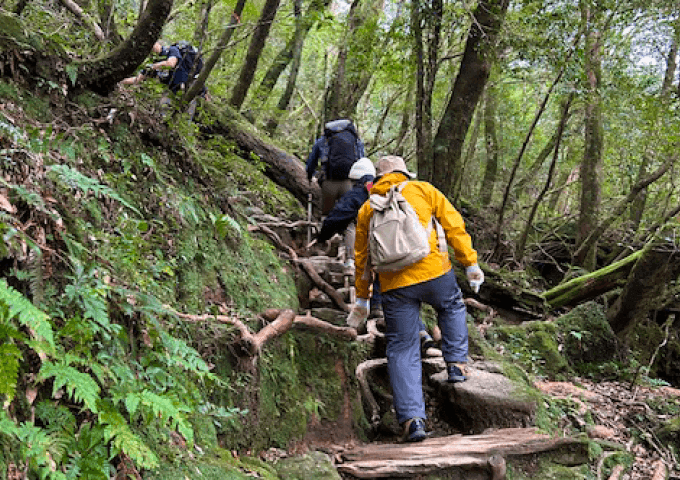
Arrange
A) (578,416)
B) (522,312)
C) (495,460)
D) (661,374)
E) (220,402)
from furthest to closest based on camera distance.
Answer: (661,374) < (522,312) < (578,416) < (495,460) < (220,402)

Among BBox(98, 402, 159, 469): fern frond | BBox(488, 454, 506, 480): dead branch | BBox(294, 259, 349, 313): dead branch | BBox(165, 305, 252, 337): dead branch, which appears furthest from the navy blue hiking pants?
BBox(98, 402, 159, 469): fern frond

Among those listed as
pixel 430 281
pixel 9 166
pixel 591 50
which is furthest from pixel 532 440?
pixel 591 50

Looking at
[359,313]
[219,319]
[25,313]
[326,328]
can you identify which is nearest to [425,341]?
[359,313]

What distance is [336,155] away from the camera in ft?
27.0

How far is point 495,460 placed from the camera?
14.4 ft

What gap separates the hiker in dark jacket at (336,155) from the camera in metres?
8.22

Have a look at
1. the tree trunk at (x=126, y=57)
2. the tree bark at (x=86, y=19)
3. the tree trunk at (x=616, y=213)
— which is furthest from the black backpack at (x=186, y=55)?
the tree trunk at (x=616, y=213)

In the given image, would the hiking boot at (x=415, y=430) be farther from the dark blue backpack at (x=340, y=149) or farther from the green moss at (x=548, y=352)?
the dark blue backpack at (x=340, y=149)

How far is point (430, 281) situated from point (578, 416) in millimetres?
2252

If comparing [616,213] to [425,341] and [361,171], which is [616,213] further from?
[425,341]

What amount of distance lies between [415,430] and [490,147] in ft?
41.7

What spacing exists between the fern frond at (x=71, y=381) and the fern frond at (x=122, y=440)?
11 centimetres

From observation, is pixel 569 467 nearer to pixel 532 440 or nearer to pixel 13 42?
pixel 532 440

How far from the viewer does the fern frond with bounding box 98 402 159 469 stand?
7.09 ft
